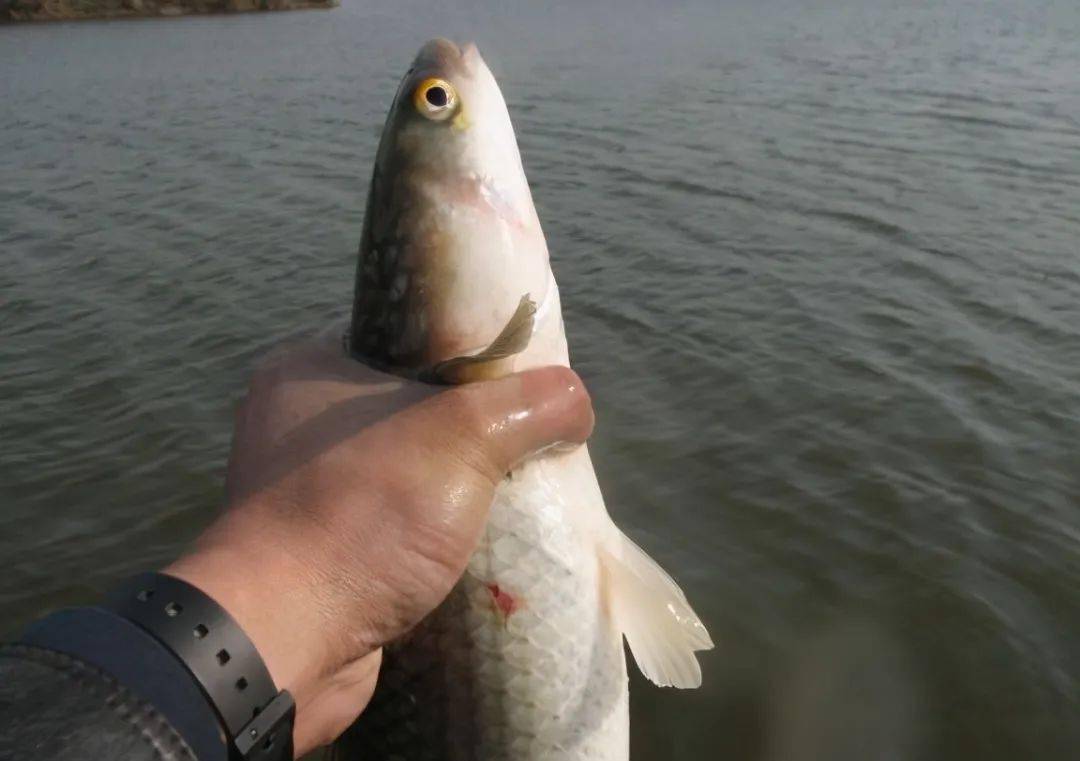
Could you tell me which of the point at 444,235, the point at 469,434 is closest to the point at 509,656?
the point at 469,434

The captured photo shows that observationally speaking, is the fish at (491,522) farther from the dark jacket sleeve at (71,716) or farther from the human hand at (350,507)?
the dark jacket sleeve at (71,716)

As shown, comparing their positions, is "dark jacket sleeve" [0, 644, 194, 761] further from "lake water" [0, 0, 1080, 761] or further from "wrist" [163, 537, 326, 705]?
"lake water" [0, 0, 1080, 761]

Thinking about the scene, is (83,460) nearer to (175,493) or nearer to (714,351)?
(175,493)

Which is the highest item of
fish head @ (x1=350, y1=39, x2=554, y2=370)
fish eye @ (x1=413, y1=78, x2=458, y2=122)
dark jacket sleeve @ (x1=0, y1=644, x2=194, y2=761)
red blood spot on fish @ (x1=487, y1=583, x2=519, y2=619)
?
fish eye @ (x1=413, y1=78, x2=458, y2=122)

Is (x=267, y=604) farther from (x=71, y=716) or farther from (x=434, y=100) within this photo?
(x=434, y=100)

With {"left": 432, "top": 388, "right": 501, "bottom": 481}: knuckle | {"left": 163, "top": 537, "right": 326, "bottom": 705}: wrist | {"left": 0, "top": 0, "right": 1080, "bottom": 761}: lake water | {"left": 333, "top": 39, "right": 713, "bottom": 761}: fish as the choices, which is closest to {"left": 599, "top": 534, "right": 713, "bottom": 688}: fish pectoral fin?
{"left": 333, "top": 39, "right": 713, "bottom": 761}: fish

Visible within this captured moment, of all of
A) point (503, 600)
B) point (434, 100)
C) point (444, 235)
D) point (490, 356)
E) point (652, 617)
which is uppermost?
point (434, 100)
